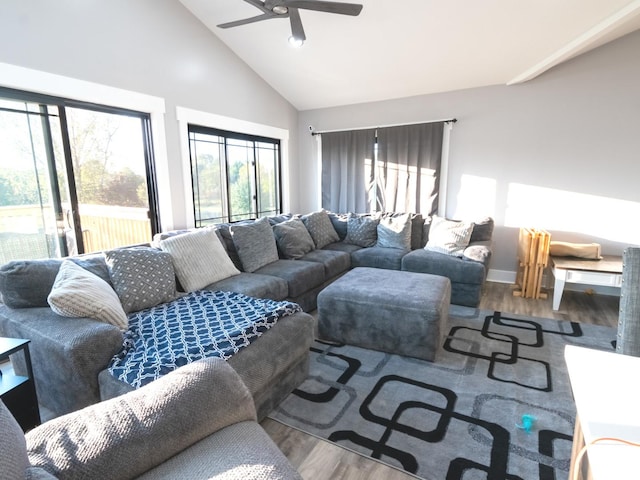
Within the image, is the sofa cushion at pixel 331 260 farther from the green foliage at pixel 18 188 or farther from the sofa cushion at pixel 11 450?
the sofa cushion at pixel 11 450

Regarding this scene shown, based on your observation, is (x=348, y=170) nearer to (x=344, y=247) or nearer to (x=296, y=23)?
(x=344, y=247)

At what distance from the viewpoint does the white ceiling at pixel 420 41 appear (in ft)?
8.91

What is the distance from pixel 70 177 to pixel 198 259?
1.20 m

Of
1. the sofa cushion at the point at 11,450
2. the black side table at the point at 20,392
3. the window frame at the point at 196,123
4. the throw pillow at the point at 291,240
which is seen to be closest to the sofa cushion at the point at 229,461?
the sofa cushion at the point at 11,450

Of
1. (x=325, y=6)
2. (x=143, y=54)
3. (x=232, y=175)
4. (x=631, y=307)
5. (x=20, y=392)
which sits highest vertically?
(x=325, y=6)

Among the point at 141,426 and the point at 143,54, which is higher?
the point at 143,54

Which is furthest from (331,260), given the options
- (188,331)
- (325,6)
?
(325,6)

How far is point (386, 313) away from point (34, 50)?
300 centimetres

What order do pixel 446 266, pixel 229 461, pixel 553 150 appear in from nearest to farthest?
pixel 229 461
pixel 446 266
pixel 553 150

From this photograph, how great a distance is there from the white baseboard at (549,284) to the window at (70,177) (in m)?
3.97

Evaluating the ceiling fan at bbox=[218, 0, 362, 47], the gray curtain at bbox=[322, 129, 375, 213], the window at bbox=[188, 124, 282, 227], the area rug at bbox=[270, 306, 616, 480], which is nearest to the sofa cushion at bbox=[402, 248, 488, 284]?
the area rug at bbox=[270, 306, 616, 480]

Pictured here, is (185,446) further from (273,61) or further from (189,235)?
(273,61)

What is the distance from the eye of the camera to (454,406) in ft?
6.07

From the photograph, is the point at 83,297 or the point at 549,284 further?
the point at 549,284
